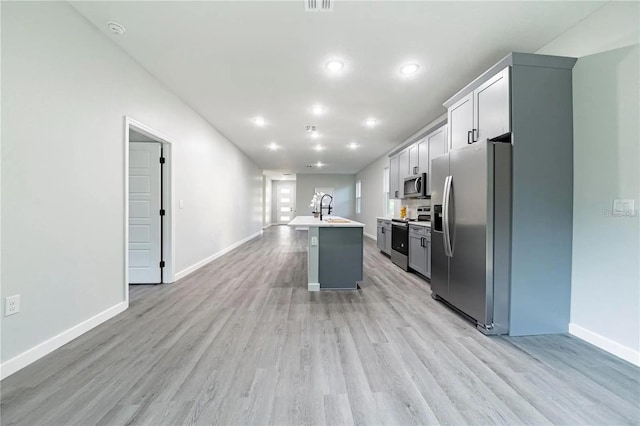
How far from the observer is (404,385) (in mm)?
1625

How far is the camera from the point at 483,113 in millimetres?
2559

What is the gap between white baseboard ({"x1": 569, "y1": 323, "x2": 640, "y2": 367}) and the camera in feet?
6.14

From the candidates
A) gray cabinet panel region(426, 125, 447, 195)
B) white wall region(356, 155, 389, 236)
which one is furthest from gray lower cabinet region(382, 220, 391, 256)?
gray cabinet panel region(426, 125, 447, 195)

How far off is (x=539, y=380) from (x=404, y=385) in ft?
3.02

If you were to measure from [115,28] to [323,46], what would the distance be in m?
1.94

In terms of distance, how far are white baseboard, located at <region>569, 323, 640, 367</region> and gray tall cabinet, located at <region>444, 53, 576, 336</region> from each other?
10cm

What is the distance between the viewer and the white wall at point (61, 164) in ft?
5.75

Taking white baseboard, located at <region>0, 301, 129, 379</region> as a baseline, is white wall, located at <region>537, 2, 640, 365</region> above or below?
above

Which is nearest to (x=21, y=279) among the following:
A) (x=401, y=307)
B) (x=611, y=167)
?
(x=401, y=307)

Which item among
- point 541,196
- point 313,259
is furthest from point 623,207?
→ point 313,259

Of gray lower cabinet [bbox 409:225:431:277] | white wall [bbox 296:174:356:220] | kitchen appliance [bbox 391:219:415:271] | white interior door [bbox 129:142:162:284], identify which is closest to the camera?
white interior door [bbox 129:142:162:284]

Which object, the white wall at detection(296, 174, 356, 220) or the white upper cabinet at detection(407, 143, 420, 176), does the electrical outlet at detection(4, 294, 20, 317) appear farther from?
the white wall at detection(296, 174, 356, 220)

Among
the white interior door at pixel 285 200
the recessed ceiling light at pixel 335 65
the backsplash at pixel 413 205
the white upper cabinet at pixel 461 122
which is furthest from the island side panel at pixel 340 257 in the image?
A: the white interior door at pixel 285 200

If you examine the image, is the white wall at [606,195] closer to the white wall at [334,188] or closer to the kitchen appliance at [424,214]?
the kitchen appliance at [424,214]
